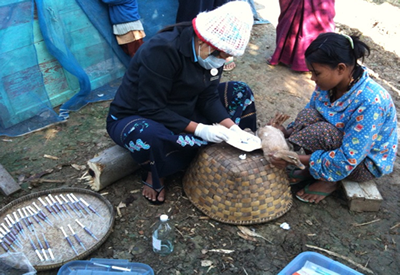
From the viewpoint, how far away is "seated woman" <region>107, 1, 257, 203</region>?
218cm

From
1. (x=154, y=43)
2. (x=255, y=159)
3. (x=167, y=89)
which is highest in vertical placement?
(x=154, y=43)

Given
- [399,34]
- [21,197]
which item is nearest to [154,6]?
[21,197]

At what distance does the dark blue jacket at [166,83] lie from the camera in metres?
2.28

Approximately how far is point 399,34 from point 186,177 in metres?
5.32

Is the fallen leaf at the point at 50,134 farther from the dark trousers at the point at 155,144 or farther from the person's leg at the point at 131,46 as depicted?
the person's leg at the point at 131,46

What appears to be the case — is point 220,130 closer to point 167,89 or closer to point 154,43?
point 167,89

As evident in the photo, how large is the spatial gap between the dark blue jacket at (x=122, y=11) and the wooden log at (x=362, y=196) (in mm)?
2609

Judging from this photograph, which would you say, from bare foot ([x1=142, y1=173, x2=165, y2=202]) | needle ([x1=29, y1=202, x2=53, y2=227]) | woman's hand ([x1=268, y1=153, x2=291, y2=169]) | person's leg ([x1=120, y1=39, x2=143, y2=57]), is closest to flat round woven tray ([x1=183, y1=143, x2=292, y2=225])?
woman's hand ([x1=268, y1=153, x2=291, y2=169])

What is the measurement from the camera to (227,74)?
4582 millimetres

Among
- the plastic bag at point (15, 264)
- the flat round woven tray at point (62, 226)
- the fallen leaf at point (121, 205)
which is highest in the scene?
the plastic bag at point (15, 264)

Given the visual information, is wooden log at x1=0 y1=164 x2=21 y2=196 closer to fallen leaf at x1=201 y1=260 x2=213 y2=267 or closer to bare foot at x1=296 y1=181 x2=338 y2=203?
fallen leaf at x1=201 y1=260 x2=213 y2=267

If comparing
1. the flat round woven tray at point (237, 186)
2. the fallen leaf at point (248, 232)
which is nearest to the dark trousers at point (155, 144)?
the flat round woven tray at point (237, 186)

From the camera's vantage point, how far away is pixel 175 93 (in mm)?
2496

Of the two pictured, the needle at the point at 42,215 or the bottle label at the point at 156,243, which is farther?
the needle at the point at 42,215
